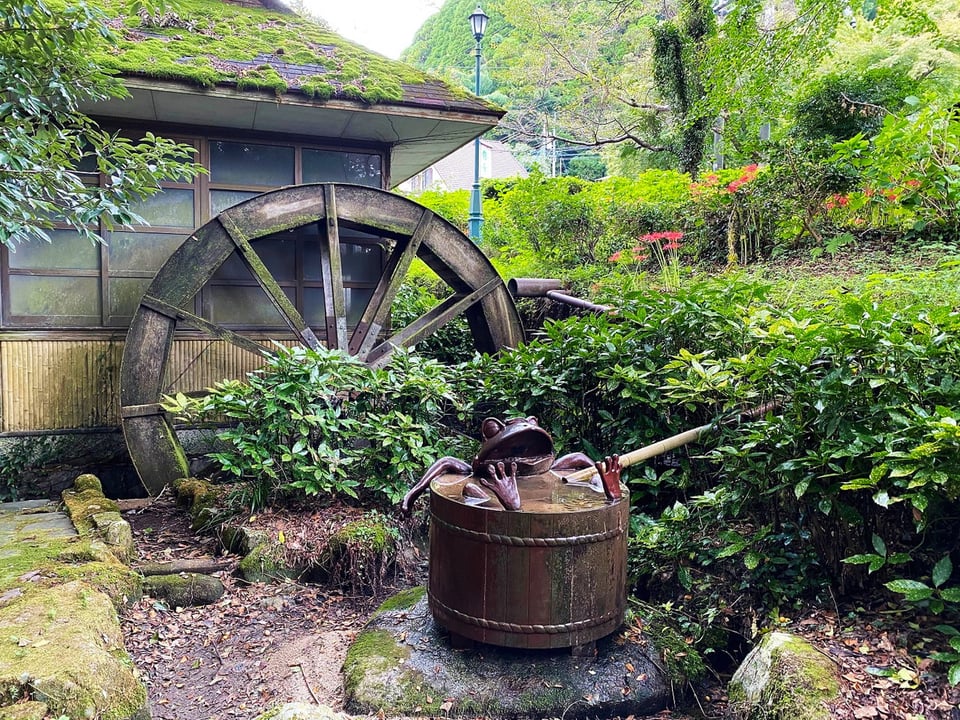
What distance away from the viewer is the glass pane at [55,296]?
207 inches

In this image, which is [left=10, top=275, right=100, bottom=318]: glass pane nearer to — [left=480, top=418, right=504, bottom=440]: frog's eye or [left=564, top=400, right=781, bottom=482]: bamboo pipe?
[left=480, top=418, right=504, bottom=440]: frog's eye

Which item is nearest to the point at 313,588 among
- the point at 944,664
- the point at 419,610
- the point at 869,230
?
the point at 419,610

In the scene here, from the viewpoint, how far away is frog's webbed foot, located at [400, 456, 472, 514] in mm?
2719

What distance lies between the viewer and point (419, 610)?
3.14 metres

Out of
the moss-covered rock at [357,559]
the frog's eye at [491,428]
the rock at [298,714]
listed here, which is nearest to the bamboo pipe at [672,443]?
the frog's eye at [491,428]

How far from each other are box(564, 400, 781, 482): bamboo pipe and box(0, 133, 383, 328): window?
13.0ft

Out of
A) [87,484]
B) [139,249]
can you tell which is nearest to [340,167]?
[139,249]

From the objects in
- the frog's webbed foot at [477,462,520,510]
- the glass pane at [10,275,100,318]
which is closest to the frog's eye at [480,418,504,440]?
the frog's webbed foot at [477,462,520,510]

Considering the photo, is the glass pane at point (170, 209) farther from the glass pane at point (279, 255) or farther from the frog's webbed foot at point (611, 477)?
the frog's webbed foot at point (611, 477)

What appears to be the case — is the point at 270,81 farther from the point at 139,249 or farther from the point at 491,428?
the point at 491,428

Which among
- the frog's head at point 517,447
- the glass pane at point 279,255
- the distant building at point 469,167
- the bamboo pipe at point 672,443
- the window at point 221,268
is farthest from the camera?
the distant building at point 469,167

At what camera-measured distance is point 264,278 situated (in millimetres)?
5293

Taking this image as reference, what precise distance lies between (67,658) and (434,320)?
404 centimetres

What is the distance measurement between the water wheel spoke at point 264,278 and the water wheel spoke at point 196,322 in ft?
1.11
